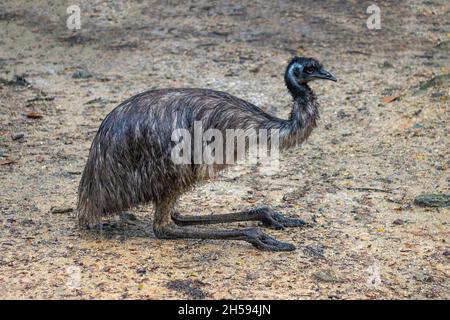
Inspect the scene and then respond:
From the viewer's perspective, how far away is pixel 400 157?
21.1 feet

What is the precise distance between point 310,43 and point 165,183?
5.13m

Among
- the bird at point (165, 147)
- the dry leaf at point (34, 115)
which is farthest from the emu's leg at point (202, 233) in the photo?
the dry leaf at point (34, 115)

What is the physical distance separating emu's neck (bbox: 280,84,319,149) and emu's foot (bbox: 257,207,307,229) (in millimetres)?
528

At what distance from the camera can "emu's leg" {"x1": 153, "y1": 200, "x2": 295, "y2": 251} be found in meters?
4.74

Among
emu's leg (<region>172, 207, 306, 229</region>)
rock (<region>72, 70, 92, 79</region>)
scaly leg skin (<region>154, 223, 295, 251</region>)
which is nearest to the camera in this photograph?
scaly leg skin (<region>154, 223, 295, 251</region>)

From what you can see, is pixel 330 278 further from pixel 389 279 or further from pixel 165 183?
pixel 165 183

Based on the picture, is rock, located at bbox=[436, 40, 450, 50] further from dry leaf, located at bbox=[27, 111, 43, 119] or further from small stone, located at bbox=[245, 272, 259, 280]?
small stone, located at bbox=[245, 272, 259, 280]

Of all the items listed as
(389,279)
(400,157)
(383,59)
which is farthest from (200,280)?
(383,59)

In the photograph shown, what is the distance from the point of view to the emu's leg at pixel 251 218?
509 centimetres

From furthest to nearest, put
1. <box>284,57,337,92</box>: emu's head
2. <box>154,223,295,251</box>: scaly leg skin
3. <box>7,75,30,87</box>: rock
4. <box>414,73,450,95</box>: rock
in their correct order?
<box>7,75,30,87</box>: rock
<box>414,73,450,95</box>: rock
<box>284,57,337,92</box>: emu's head
<box>154,223,295,251</box>: scaly leg skin

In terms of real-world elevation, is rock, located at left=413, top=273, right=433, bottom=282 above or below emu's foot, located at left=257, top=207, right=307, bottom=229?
below
